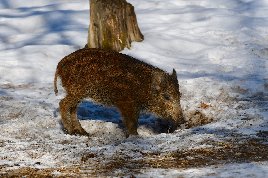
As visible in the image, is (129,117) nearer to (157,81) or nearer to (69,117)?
(157,81)

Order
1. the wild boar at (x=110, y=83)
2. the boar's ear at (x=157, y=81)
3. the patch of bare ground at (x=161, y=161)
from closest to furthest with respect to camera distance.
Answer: the patch of bare ground at (x=161, y=161), the wild boar at (x=110, y=83), the boar's ear at (x=157, y=81)

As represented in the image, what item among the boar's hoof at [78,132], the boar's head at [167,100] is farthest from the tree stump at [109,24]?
the boar's hoof at [78,132]

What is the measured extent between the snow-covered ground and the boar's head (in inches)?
14.5

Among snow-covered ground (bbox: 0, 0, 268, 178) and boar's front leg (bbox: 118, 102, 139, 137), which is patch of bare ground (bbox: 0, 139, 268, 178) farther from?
boar's front leg (bbox: 118, 102, 139, 137)

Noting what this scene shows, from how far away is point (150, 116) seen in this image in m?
7.50

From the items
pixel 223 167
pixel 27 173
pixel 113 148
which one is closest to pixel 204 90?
pixel 113 148

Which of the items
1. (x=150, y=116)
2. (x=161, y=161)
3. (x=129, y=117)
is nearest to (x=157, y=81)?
(x=129, y=117)

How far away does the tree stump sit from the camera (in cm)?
966

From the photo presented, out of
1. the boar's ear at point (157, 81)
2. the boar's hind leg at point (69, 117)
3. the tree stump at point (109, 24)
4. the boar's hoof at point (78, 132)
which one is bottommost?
the boar's hoof at point (78, 132)

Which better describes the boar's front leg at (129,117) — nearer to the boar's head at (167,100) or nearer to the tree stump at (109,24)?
the boar's head at (167,100)

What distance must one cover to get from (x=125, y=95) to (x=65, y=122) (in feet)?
2.94

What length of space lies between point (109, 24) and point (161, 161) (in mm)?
5513

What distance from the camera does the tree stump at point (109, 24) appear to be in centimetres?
966

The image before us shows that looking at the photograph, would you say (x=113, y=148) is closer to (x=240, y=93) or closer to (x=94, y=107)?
(x=94, y=107)
